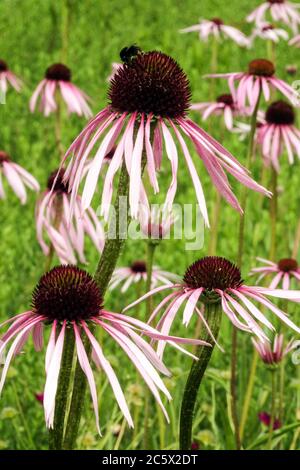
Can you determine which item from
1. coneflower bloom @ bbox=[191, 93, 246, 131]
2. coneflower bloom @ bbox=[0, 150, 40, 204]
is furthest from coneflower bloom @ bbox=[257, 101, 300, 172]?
coneflower bloom @ bbox=[0, 150, 40, 204]

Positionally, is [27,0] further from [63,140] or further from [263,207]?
[263,207]

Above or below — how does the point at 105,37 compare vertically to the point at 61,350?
above

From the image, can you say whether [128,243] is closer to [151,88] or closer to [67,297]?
[151,88]

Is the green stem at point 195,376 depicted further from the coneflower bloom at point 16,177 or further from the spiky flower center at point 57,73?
the spiky flower center at point 57,73

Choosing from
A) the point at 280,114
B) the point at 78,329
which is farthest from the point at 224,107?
the point at 78,329

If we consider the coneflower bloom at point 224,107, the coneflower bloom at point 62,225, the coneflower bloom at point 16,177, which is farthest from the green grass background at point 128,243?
the coneflower bloom at point 16,177

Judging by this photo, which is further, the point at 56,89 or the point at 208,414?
the point at 56,89

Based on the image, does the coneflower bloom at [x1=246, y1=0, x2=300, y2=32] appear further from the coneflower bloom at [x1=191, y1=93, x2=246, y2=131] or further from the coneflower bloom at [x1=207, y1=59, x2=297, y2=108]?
the coneflower bloom at [x1=207, y1=59, x2=297, y2=108]
